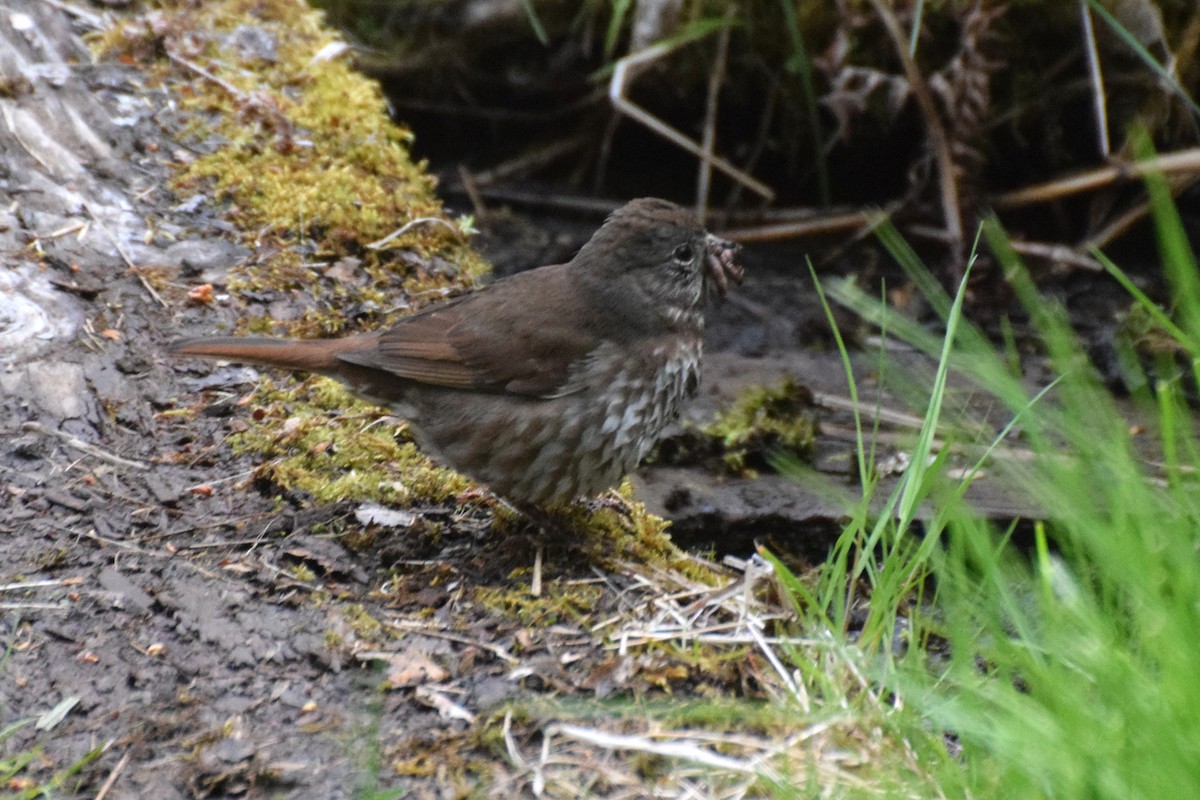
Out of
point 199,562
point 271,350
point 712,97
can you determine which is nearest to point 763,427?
point 271,350

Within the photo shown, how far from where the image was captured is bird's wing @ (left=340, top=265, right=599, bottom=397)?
12.3ft

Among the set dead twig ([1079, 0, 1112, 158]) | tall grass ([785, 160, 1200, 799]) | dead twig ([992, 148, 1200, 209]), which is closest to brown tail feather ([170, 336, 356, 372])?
tall grass ([785, 160, 1200, 799])

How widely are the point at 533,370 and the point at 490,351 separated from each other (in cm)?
14

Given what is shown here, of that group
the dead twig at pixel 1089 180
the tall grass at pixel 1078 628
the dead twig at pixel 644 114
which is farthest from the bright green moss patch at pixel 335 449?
the dead twig at pixel 1089 180

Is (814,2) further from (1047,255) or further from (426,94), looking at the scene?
(426,94)

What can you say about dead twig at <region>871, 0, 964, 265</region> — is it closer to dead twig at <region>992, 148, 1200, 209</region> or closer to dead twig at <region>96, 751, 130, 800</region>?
dead twig at <region>992, 148, 1200, 209</region>

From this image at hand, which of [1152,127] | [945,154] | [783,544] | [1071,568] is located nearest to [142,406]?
[783,544]

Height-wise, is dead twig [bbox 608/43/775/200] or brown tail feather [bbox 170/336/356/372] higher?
brown tail feather [bbox 170/336/356/372]

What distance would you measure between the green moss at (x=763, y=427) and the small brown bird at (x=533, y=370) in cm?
87

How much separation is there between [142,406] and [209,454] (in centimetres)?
30

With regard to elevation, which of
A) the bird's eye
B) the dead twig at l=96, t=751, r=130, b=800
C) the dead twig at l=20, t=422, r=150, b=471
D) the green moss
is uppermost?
the dead twig at l=20, t=422, r=150, b=471

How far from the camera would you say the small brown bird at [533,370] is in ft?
12.1

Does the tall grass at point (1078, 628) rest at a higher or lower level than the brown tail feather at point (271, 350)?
lower

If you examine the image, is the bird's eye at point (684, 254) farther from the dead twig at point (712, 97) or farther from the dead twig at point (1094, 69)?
the dead twig at point (712, 97)
